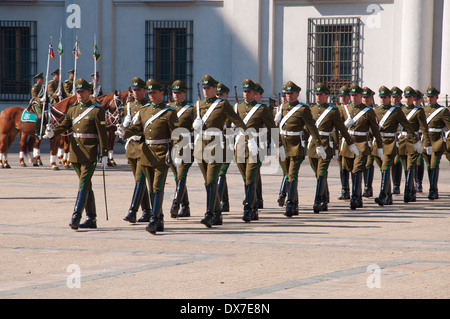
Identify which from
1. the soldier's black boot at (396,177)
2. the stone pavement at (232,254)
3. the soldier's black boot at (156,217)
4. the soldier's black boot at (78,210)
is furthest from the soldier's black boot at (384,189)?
the soldier's black boot at (78,210)

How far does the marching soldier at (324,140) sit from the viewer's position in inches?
512

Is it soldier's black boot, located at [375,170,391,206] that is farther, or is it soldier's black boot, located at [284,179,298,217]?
soldier's black boot, located at [375,170,391,206]

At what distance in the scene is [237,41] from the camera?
2877 cm

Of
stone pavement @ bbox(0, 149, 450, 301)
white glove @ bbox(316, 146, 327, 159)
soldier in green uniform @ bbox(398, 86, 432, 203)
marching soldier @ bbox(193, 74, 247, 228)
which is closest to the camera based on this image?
stone pavement @ bbox(0, 149, 450, 301)

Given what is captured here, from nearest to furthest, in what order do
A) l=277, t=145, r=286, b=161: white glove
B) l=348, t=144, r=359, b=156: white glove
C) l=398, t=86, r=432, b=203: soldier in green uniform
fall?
l=277, t=145, r=286, b=161: white glove → l=348, t=144, r=359, b=156: white glove → l=398, t=86, r=432, b=203: soldier in green uniform

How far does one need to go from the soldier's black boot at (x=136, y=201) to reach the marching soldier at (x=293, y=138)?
6.95ft

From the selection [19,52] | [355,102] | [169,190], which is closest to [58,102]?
[169,190]

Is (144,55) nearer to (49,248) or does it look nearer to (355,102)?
(355,102)

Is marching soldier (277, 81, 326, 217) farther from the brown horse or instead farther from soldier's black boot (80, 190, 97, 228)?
the brown horse

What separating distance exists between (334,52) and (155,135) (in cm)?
1821

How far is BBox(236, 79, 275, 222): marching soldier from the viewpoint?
1182 centimetres

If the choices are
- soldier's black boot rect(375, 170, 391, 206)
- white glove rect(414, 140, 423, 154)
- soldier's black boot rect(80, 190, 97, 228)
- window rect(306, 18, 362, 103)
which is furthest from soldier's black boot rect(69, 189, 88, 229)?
window rect(306, 18, 362, 103)

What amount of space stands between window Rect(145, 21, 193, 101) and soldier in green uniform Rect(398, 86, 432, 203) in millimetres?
15473
